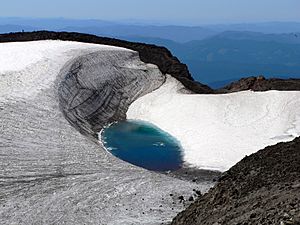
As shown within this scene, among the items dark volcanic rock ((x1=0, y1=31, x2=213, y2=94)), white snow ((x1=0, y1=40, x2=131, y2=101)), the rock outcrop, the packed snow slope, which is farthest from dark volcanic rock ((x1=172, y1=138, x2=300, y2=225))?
dark volcanic rock ((x1=0, y1=31, x2=213, y2=94))

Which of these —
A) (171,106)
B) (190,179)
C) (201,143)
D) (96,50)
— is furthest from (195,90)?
(190,179)

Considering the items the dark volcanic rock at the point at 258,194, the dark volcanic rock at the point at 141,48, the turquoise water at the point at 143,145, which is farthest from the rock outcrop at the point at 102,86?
the dark volcanic rock at the point at 258,194

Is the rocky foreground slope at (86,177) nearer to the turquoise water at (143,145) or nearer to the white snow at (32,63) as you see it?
the white snow at (32,63)

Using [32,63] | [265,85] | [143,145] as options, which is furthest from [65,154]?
[265,85]

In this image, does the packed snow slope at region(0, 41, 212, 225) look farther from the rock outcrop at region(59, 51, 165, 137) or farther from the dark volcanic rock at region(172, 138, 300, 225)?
the dark volcanic rock at region(172, 138, 300, 225)

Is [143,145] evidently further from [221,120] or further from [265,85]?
[265,85]

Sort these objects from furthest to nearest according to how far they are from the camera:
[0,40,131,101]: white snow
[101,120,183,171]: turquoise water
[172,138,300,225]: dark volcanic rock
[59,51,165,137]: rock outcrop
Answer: [59,51,165,137]: rock outcrop → [0,40,131,101]: white snow → [101,120,183,171]: turquoise water → [172,138,300,225]: dark volcanic rock
